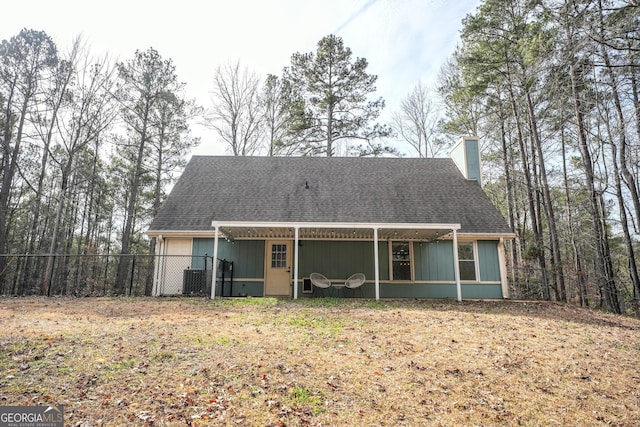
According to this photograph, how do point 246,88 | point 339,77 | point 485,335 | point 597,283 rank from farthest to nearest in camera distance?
1. point 246,88
2. point 339,77
3. point 597,283
4. point 485,335

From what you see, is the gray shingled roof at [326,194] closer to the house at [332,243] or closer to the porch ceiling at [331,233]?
the house at [332,243]

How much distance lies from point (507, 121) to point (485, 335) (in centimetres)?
1355

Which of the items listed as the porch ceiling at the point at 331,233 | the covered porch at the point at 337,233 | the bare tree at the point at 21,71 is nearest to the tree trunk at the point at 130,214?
the bare tree at the point at 21,71

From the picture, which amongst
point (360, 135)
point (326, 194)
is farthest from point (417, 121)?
point (326, 194)

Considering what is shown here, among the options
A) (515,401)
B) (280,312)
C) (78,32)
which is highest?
(78,32)

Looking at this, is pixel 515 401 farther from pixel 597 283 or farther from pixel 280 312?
pixel 597 283

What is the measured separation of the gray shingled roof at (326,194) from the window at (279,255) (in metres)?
1.02

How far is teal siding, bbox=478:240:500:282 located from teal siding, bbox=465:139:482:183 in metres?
3.33

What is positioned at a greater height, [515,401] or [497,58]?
[497,58]

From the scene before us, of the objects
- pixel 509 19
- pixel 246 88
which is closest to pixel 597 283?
pixel 509 19

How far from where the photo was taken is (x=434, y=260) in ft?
39.0

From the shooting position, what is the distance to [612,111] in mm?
10266
